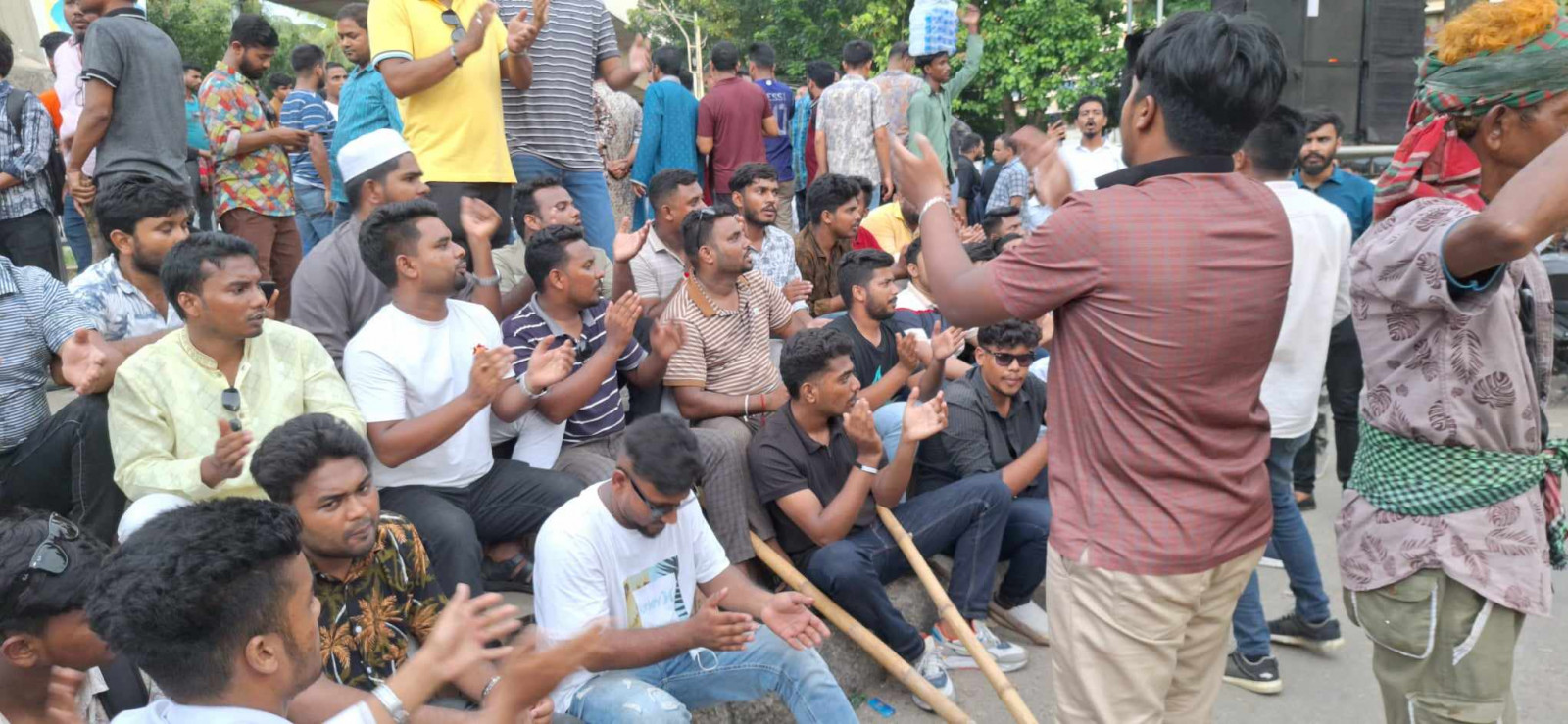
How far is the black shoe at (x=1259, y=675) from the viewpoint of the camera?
4.13 m

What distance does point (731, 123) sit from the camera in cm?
852

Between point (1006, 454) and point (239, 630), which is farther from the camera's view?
point (1006, 454)

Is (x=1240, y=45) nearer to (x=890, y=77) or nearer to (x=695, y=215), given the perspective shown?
(x=695, y=215)

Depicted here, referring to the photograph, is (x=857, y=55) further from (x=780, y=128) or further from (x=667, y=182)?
(x=667, y=182)

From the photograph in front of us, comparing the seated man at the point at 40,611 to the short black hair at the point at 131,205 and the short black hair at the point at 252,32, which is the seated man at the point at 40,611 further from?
the short black hair at the point at 252,32

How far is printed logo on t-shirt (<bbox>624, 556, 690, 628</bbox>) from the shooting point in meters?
3.38

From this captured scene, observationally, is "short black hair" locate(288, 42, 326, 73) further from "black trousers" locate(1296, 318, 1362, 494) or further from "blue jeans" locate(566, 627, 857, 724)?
"black trousers" locate(1296, 318, 1362, 494)

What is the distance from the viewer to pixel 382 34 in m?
4.82

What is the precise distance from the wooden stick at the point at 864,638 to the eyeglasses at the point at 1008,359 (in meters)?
1.26

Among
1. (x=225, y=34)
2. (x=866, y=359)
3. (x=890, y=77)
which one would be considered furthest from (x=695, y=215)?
(x=225, y=34)

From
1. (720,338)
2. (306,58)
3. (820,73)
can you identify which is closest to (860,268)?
(720,338)

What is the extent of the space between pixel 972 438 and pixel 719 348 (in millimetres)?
1167

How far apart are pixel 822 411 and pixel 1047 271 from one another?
2.21 metres

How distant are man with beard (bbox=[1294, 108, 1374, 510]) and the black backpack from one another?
20.1 feet
